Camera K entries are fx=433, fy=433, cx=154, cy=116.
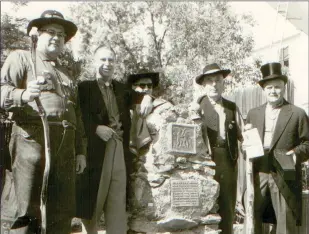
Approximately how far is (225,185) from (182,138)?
70 centimetres

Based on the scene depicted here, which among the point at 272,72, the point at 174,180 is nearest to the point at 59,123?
the point at 174,180

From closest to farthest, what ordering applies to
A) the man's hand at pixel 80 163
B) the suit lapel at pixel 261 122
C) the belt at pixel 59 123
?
the belt at pixel 59 123
the man's hand at pixel 80 163
the suit lapel at pixel 261 122

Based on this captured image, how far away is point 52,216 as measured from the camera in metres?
3.29

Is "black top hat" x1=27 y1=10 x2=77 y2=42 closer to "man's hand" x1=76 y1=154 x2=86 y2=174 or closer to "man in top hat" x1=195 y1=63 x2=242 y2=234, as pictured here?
"man's hand" x1=76 y1=154 x2=86 y2=174

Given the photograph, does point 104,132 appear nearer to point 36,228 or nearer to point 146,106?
point 146,106

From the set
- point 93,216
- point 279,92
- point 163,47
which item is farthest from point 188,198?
point 163,47

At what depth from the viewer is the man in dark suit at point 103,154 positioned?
3920 millimetres

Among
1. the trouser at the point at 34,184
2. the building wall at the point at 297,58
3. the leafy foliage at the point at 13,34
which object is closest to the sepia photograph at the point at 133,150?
the trouser at the point at 34,184

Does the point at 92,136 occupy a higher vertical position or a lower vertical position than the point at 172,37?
lower

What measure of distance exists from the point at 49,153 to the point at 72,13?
1337 cm

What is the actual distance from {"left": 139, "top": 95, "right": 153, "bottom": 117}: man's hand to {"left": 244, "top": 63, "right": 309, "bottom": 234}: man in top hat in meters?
1.04

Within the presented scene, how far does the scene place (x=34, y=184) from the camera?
320 centimetres

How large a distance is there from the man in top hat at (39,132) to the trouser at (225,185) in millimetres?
1724

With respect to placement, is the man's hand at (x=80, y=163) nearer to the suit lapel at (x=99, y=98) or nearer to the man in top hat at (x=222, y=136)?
the suit lapel at (x=99, y=98)
